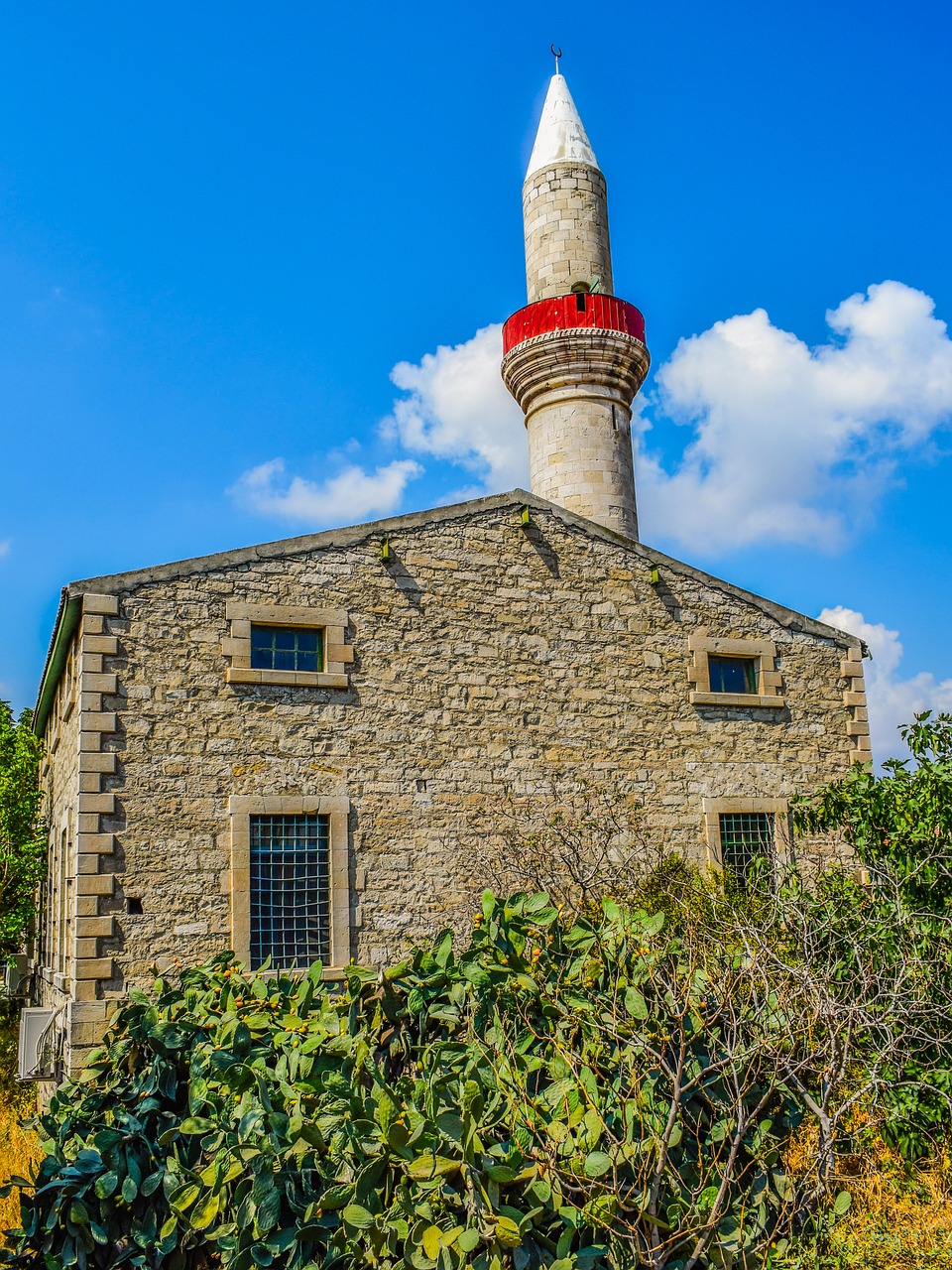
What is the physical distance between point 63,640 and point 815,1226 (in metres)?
9.28

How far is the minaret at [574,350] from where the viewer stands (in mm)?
17344

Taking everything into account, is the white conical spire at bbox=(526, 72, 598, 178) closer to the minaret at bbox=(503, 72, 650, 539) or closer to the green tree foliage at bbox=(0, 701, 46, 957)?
the minaret at bbox=(503, 72, 650, 539)

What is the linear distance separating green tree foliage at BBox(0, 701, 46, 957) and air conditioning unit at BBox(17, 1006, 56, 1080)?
482cm

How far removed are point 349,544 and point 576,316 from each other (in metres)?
7.24

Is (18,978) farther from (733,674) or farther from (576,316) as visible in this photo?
(576,316)

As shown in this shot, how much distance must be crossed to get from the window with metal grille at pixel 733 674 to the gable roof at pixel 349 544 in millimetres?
747

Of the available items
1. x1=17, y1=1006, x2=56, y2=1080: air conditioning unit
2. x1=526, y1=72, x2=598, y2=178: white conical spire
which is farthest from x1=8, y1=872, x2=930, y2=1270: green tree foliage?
x1=526, y1=72, x2=598, y2=178: white conical spire

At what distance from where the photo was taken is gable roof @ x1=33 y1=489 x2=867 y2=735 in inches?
438

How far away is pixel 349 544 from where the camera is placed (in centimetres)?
1221

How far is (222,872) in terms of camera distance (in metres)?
10.9

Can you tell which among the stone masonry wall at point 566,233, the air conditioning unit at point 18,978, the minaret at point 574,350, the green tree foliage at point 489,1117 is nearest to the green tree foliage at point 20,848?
the air conditioning unit at point 18,978

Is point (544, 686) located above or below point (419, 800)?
above

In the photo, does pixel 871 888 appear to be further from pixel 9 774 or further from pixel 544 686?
pixel 9 774

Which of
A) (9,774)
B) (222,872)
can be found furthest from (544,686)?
(9,774)
